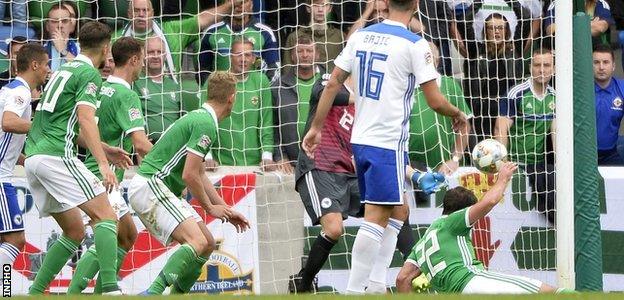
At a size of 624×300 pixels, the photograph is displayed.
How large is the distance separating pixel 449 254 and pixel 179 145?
1985 millimetres

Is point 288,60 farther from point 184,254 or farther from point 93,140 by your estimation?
point 93,140

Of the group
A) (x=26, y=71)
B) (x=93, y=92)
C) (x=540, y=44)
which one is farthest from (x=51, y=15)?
(x=540, y=44)

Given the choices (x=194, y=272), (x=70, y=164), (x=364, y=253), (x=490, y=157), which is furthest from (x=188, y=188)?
(x=490, y=157)

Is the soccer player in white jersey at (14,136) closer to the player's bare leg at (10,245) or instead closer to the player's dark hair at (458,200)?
the player's bare leg at (10,245)

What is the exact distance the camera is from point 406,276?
11.0m

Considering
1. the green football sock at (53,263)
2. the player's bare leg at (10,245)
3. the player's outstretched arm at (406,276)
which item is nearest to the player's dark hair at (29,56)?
the player's bare leg at (10,245)

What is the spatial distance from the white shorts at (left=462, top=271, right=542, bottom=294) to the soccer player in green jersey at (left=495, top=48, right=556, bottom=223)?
2271 millimetres

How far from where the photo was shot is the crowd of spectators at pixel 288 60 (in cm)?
1287

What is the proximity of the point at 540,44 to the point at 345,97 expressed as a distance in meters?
2.01

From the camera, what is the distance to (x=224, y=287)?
500 inches

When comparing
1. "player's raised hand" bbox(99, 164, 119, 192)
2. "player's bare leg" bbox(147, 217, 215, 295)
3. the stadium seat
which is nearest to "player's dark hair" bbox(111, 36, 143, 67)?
"player's raised hand" bbox(99, 164, 119, 192)

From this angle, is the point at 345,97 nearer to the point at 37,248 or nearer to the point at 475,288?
the point at 475,288

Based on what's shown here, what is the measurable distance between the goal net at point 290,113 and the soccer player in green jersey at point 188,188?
1.92 metres

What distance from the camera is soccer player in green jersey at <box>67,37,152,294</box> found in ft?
36.2
